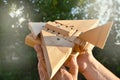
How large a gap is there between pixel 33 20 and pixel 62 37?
127 inches

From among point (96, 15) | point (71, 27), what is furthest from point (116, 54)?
point (71, 27)

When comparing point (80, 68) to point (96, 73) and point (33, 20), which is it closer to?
point (96, 73)

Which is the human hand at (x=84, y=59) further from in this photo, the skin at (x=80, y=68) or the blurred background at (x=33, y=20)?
the blurred background at (x=33, y=20)

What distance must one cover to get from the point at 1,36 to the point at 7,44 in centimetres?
14

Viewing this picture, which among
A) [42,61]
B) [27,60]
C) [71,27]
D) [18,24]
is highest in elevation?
[71,27]

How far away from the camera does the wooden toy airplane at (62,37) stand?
68.9 inches

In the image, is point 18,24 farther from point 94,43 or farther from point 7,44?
point 94,43

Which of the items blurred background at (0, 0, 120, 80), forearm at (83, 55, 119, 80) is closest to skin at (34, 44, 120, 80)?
forearm at (83, 55, 119, 80)

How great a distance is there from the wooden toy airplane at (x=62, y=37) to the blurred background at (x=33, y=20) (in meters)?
2.87

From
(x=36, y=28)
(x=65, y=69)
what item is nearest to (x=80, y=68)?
(x=65, y=69)

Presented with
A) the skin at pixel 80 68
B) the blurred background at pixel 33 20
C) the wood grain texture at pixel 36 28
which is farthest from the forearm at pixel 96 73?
the blurred background at pixel 33 20

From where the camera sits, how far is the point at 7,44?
16.6 ft

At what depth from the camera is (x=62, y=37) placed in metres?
1.88

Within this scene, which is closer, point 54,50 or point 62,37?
point 54,50
